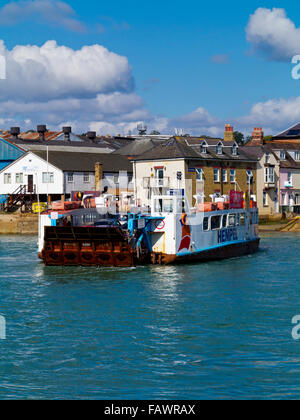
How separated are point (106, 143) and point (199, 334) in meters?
87.8

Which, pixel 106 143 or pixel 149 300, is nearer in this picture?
pixel 149 300

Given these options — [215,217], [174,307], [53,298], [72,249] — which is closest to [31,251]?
[72,249]

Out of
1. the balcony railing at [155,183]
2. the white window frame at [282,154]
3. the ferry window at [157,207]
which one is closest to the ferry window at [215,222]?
the balcony railing at [155,183]

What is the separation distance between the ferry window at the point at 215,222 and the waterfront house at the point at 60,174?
32765mm

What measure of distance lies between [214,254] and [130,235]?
7.49 m

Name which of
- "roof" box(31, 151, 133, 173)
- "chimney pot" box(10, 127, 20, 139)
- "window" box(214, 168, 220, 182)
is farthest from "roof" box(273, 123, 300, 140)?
"chimney pot" box(10, 127, 20, 139)

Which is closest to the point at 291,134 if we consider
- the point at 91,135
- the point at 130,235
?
the point at 91,135

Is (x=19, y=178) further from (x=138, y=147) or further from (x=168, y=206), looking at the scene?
(x=168, y=206)

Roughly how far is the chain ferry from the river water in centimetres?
199

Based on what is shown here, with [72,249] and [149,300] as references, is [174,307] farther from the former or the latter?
[72,249]

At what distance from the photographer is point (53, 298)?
29844 mm

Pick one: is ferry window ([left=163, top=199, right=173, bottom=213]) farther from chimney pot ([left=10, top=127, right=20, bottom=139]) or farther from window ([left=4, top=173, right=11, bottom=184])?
chimney pot ([left=10, top=127, right=20, bottom=139])

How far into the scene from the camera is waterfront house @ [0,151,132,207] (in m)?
80.6

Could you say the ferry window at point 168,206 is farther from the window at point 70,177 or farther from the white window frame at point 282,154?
the white window frame at point 282,154
